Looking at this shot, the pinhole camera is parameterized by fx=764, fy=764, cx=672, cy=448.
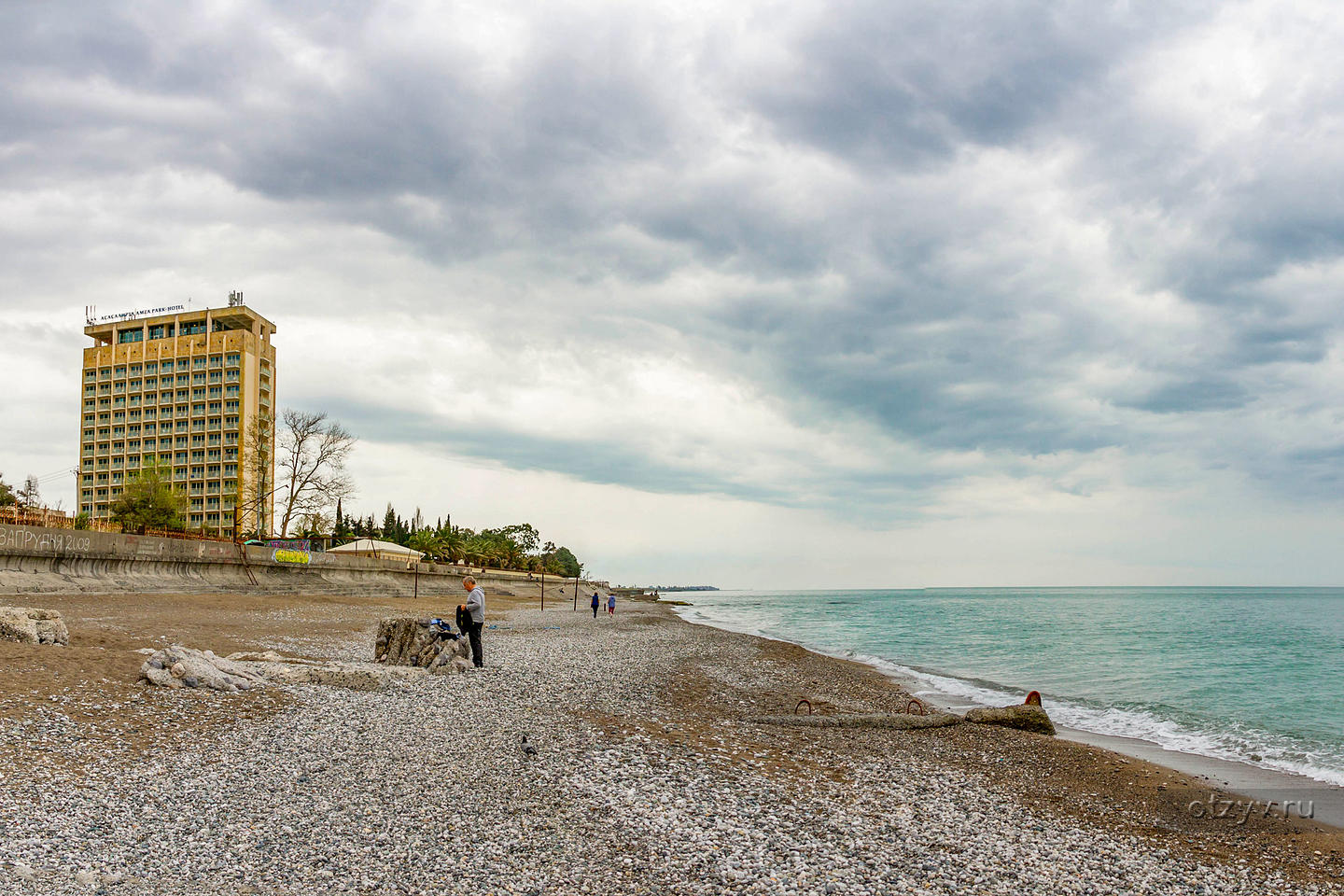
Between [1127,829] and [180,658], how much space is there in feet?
47.7

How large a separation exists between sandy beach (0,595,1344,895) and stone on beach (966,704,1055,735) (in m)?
0.42

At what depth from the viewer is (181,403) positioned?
5458 inches

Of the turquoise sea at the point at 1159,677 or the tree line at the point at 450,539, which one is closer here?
the turquoise sea at the point at 1159,677

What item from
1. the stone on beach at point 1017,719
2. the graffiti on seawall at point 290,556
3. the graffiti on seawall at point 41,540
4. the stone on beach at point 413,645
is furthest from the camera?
the graffiti on seawall at point 290,556

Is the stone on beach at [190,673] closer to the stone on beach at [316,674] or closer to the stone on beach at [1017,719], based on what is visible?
the stone on beach at [316,674]

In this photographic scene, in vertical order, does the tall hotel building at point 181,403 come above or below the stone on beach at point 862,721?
above

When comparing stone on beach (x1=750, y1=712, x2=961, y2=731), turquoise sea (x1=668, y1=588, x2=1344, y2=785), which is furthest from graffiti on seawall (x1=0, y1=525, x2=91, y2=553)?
turquoise sea (x1=668, y1=588, x2=1344, y2=785)

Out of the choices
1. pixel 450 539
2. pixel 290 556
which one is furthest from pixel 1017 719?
pixel 450 539

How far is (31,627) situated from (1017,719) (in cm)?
1940

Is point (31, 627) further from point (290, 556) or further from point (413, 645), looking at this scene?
point (290, 556)

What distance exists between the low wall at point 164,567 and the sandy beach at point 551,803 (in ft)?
75.2

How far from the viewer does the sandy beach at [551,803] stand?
7004mm

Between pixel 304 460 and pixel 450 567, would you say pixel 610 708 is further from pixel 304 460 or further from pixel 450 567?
pixel 450 567

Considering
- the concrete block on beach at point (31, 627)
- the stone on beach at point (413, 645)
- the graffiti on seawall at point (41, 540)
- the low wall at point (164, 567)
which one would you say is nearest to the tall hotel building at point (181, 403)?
the low wall at point (164, 567)
